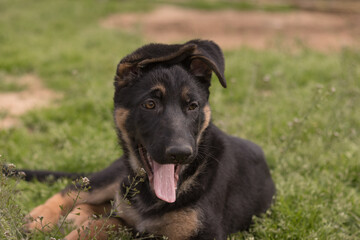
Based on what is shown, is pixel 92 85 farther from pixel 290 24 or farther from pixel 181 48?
pixel 290 24

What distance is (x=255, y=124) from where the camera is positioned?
618 centimetres

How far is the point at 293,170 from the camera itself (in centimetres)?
498

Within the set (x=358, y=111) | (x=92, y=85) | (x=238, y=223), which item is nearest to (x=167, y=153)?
(x=238, y=223)

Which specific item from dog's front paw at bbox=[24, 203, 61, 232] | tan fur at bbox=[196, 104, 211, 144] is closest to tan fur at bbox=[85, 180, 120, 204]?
dog's front paw at bbox=[24, 203, 61, 232]

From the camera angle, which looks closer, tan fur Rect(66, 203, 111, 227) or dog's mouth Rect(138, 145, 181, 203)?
dog's mouth Rect(138, 145, 181, 203)

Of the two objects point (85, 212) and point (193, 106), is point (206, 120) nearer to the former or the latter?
point (193, 106)

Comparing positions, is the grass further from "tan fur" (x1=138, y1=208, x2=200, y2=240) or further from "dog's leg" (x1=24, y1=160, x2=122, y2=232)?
"tan fur" (x1=138, y1=208, x2=200, y2=240)

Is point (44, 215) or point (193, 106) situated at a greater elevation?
point (193, 106)

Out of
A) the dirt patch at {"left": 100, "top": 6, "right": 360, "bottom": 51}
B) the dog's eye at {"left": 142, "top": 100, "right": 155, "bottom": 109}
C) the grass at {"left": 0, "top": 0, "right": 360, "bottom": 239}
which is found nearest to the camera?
the dog's eye at {"left": 142, "top": 100, "right": 155, "bottom": 109}

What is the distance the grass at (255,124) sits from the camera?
4.04 meters

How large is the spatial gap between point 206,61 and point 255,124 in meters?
3.00

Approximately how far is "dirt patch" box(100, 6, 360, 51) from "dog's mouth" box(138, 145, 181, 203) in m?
6.91

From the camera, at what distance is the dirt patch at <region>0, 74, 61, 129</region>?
255 inches

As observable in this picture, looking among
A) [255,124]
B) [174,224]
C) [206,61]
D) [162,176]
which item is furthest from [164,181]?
[255,124]
